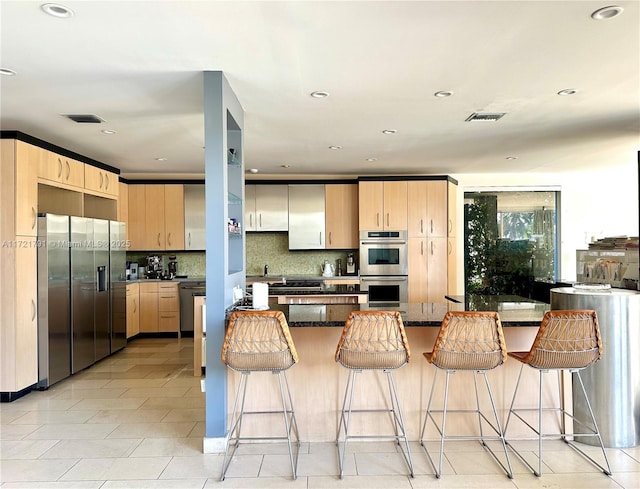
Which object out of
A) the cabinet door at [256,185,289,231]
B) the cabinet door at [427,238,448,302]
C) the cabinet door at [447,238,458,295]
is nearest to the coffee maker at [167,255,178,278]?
the cabinet door at [256,185,289,231]

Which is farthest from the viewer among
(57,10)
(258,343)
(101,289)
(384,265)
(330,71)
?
(384,265)

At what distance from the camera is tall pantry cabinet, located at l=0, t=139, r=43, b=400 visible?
426cm

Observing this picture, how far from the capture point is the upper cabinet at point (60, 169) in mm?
4684

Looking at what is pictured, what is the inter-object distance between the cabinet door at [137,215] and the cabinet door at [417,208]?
4.11 meters

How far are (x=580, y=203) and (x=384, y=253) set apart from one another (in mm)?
3454

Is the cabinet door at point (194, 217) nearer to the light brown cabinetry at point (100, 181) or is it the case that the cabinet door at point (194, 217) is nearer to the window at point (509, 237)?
the light brown cabinetry at point (100, 181)

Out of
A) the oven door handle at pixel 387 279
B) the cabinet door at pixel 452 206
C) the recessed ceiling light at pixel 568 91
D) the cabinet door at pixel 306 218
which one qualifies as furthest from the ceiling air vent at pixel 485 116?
the cabinet door at pixel 306 218

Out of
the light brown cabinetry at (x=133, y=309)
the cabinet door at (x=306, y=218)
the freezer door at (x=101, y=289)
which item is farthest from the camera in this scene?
the cabinet door at (x=306, y=218)

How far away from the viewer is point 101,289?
18.2 feet

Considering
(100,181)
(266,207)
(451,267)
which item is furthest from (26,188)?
(451,267)

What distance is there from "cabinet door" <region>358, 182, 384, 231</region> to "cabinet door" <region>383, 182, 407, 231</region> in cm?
9

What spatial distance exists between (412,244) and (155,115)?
4267 mm

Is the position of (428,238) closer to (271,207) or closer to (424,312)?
(271,207)

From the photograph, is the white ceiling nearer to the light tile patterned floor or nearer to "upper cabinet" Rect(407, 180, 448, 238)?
"upper cabinet" Rect(407, 180, 448, 238)
